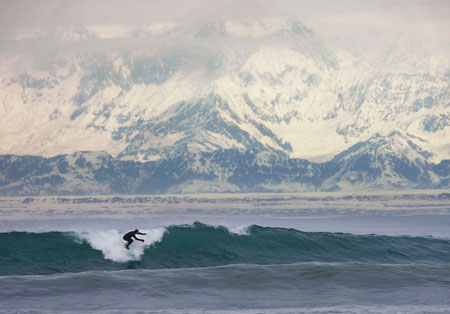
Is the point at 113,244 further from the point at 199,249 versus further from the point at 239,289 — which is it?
the point at 239,289

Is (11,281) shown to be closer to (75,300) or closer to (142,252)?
(75,300)

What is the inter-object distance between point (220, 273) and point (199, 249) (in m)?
13.3

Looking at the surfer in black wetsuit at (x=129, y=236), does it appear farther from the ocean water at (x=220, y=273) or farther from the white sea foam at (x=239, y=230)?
the white sea foam at (x=239, y=230)

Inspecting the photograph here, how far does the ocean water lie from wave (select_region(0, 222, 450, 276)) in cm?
8

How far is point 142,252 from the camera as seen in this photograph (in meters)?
57.4

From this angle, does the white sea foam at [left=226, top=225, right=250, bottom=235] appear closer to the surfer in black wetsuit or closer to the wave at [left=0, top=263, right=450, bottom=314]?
the surfer in black wetsuit

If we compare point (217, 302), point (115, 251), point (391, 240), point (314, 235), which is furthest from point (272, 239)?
point (217, 302)

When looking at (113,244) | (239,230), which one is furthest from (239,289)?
(239,230)

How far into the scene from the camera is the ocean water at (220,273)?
3997 centimetres

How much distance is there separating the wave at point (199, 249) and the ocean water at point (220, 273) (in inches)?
3.1

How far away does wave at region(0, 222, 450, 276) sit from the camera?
2174 inches

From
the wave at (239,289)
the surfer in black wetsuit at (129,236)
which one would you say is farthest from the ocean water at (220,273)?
the surfer in black wetsuit at (129,236)

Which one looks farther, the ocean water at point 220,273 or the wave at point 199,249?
the wave at point 199,249

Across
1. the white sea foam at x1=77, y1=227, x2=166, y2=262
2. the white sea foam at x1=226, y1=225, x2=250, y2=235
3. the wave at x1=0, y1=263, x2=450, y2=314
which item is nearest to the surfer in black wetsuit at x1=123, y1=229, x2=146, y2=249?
the white sea foam at x1=77, y1=227, x2=166, y2=262
